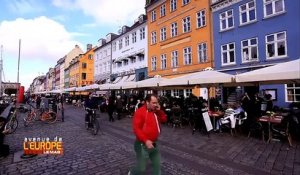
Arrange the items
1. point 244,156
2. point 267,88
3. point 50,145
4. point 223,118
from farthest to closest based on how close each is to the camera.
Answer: point 267,88
point 223,118
point 50,145
point 244,156

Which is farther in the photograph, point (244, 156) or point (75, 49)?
point (75, 49)

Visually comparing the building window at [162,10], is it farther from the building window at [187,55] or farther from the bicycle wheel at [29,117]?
the bicycle wheel at [29,117]

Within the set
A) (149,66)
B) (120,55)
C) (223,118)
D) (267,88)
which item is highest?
(120,55)

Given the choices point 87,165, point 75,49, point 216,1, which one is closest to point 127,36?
point 216,1

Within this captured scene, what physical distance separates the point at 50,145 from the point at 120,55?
3236 cm

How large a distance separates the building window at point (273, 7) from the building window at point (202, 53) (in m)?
6.58

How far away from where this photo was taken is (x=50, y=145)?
27.7ft

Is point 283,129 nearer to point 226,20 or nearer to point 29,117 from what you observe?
point 29,117

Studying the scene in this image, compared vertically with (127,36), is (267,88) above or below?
below

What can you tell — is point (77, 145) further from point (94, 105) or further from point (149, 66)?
point (149, 66)

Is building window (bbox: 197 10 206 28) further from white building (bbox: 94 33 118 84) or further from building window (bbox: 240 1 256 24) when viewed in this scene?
white building (bbox: 94 33 118 84)

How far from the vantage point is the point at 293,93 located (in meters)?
17.2

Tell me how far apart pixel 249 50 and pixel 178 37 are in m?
9.33

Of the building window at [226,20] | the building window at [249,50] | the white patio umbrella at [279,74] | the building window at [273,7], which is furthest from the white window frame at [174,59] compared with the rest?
the white patio umbrella at [279,74]
